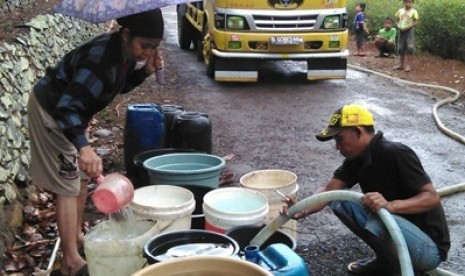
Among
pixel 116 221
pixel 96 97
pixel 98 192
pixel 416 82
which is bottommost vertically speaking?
pixel 416 82

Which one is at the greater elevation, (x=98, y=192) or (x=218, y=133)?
(x=98, y=192)

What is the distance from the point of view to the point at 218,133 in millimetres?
7785

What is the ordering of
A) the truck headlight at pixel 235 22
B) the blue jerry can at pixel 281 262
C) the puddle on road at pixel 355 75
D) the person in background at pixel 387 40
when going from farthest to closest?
the person in background at pixel 387 40
the puddle on road at pixel 355 75
the truck headlight at pixel 235 22
the blue jerry can at pixel 281 262

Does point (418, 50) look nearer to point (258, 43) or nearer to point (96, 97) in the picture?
point (258, 43)

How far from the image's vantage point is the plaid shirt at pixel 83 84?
10.8ft

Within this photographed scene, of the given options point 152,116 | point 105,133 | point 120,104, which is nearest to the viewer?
point 152,116

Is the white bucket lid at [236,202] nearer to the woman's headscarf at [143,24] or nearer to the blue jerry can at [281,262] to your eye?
the blue jerry can at [281,262]

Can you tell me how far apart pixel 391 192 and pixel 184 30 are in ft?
36.7

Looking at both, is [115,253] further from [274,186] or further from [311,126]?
[311,126]

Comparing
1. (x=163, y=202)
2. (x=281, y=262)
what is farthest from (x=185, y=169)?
(x=281, y=262)

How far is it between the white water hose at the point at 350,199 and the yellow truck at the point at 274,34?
682 centimetres

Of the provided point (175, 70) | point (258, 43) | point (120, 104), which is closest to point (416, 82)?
point (258, 43)

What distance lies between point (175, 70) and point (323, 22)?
3363 millimetres

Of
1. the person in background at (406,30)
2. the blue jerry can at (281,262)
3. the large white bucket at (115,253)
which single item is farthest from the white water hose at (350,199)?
the person in background at (406,30)
